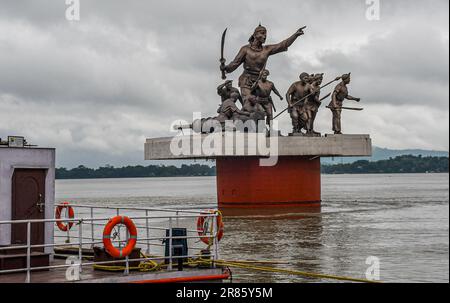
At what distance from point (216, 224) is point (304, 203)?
84.0 ft

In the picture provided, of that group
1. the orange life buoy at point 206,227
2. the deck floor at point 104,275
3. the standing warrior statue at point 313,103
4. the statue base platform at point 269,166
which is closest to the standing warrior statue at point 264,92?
the standing warrior statue at point 313,103

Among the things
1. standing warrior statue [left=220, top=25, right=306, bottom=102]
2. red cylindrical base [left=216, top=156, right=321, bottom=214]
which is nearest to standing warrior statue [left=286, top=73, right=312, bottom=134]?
red cylindrical base [left=216, top=156, right=321, bottom=214]

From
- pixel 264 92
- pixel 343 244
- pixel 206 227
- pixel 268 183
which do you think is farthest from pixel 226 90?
pixel 206 227

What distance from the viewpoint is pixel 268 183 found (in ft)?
124

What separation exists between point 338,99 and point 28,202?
2878 cm

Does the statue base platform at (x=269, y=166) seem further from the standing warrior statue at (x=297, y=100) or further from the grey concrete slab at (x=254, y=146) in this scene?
the standing warrior statue at (x=297, y=100)

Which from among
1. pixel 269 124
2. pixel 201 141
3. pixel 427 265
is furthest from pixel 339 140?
pixel 427 265

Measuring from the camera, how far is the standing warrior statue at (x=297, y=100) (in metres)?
39.2

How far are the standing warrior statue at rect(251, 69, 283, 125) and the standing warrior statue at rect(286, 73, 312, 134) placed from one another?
3.06 feet

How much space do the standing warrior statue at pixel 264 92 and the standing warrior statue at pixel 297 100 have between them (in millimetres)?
934

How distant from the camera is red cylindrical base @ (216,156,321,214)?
124ft

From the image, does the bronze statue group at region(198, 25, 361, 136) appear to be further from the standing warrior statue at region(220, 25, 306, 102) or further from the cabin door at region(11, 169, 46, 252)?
the cabin door at region(11, 169, 46, 252)
